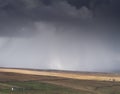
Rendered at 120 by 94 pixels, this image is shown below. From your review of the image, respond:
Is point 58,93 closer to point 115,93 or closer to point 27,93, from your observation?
point 27,93

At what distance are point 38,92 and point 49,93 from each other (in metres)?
4.06

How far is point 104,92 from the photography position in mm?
141000

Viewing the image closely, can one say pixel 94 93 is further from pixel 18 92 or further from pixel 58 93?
pixel 18 92

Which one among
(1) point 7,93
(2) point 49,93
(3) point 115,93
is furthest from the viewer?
(3) point 115,93

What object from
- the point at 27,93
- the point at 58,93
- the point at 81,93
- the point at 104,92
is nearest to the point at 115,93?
the point at 104,92

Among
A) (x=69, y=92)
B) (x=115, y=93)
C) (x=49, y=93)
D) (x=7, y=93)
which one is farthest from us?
(x=115, y=93)

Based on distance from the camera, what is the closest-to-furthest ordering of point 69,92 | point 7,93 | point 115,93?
point 7,93, point 69,92, point 115,93

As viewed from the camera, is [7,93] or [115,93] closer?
[7,93]

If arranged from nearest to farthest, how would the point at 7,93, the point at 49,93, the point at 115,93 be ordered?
the point at 7,93 → the point at 49,93 → the point at 115,93

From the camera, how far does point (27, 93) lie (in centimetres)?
11088

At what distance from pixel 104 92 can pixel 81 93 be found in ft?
61.2

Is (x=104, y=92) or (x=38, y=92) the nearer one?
(x=38, y=92)

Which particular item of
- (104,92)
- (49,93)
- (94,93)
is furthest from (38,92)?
(104,92)

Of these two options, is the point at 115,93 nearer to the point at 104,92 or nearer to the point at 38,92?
the point at 104,92
